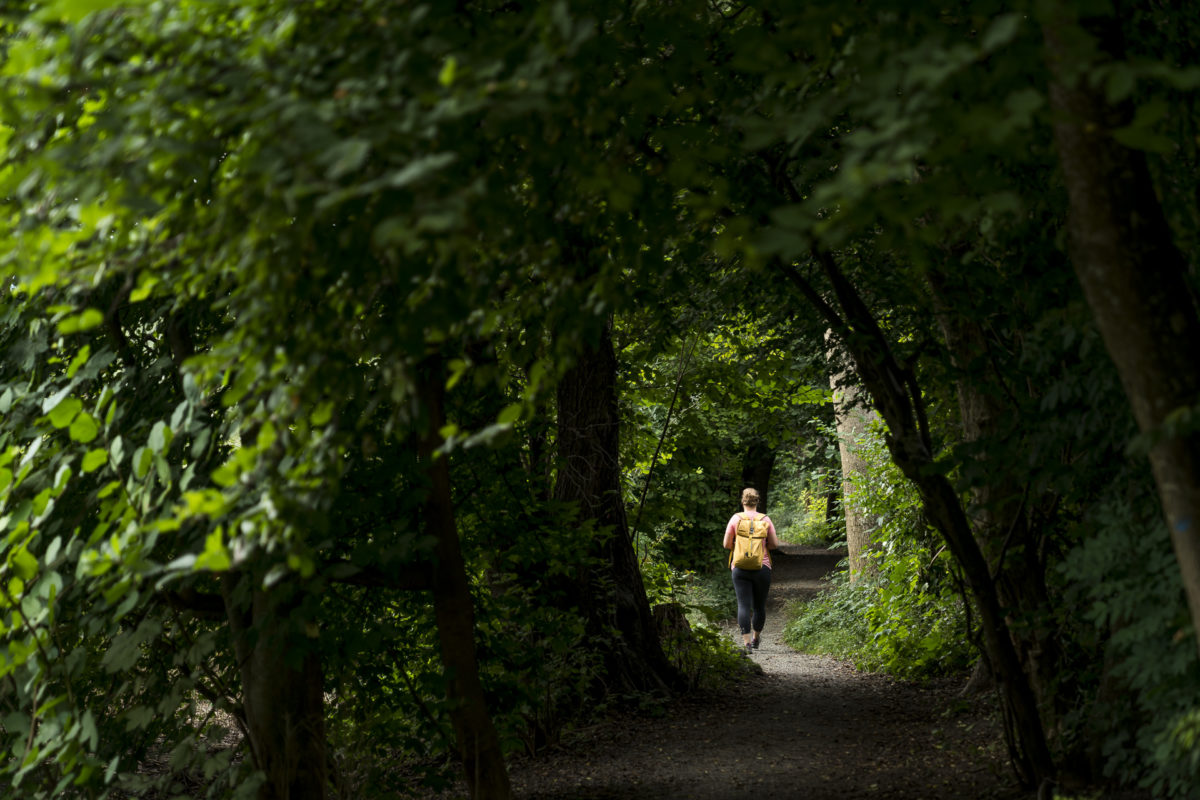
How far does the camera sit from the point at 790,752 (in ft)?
21.7

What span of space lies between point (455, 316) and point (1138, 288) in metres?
1.57

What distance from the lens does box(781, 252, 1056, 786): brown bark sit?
14.6 ft

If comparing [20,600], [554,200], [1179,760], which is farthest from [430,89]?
[1179,760]

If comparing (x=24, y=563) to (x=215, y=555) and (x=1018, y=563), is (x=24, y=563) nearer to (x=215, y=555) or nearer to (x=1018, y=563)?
(x=215, y=555)

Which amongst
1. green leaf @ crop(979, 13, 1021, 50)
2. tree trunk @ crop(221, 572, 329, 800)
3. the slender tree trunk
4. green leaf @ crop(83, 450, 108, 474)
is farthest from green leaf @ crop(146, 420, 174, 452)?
green leaf @ crop(979, 13, 1021, 50)

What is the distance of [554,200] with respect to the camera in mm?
3311

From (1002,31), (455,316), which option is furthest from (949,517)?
(1002,31)

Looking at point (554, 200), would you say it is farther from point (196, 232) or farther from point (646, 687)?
point (646, 687)

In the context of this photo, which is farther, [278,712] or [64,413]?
[278,712]

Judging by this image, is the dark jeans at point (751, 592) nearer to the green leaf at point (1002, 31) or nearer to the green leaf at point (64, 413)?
the green leaf at point (64, 413)

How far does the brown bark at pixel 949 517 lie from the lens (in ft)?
14.6

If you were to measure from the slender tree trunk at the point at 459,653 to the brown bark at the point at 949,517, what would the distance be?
187cm

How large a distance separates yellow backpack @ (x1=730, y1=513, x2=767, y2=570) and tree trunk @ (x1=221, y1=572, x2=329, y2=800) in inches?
282

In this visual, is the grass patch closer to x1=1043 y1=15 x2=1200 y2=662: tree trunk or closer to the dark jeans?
the dark jeans
